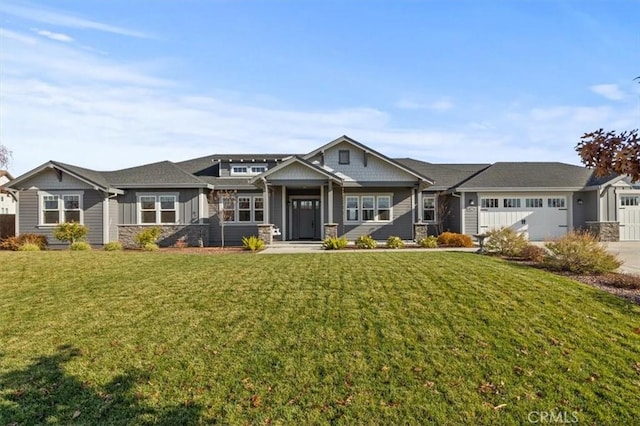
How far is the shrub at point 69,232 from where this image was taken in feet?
56.6

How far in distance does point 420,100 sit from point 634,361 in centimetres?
1458

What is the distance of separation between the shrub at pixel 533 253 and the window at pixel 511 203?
31.5 ft

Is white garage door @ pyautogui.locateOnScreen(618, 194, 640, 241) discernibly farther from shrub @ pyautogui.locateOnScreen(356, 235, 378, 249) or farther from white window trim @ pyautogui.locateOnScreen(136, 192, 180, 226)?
white window trim @ pyautogui.locateOnScreen(136, 192, 180, 226)

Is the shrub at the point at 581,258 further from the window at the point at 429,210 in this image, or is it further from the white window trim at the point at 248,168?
the white window trim at the point at 248,168

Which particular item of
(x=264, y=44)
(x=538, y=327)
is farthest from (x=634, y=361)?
(x=264, y=44)

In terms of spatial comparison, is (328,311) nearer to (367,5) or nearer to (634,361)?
(634,361)

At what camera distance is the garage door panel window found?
2061cm

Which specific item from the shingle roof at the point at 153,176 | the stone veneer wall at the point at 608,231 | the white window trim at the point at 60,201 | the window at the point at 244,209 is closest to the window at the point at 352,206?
the window at the point at 244,209

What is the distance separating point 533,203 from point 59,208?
25279 mm

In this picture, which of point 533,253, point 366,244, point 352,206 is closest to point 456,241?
point 366,244

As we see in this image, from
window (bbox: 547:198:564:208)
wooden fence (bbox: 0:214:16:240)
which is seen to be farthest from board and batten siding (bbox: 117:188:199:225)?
window (bbox: 547:198:564:208)

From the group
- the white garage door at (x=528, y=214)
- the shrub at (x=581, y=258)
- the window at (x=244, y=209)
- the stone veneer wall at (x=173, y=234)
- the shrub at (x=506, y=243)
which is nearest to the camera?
the shrub at (x=581, y=258)

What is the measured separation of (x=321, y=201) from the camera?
63.0 ft

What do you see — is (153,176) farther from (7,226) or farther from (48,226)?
(7,226)
